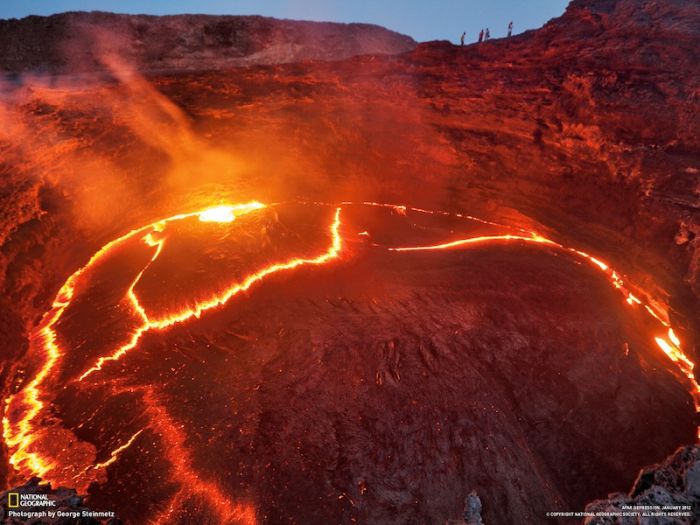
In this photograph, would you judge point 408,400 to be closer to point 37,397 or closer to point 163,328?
point 163,328

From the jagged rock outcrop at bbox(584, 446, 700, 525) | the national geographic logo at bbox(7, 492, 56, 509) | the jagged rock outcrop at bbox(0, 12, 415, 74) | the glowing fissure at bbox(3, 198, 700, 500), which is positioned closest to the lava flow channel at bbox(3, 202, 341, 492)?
the glowing fissure at bbox(3, 198, 700, 500)

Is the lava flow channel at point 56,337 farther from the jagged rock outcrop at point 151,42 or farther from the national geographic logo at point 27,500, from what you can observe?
the jagged rock outcrop at point 151,42

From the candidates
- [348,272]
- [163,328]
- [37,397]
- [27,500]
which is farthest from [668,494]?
[37,397]

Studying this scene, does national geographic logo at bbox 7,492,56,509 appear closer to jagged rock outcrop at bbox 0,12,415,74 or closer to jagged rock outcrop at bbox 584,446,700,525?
jagged rock outcrop at bbox 584,446,700,525

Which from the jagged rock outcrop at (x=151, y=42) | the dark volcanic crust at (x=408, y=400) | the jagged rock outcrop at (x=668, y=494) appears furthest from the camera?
the jagged rock outcrop at (x=151, y=42)

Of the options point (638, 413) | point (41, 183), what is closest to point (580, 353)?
point (638, 413)

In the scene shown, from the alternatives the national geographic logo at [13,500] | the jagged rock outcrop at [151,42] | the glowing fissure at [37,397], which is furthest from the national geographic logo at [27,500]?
the jagged rock outcrop at [151,42]

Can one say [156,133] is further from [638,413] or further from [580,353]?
[638,413]
